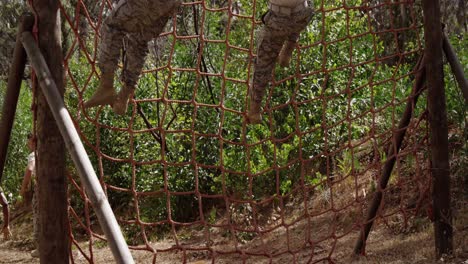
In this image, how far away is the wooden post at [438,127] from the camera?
11.3ft

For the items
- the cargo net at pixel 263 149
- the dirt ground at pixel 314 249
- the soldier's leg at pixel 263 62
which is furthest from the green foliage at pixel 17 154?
the soldier's leg at pixel 263 62

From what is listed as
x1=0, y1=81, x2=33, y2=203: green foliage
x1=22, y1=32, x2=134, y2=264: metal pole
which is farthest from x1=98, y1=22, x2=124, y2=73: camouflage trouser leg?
x1=0, y1=81, x2=33, y2=203: green foliage

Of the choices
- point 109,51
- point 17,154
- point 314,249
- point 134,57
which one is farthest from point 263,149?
point 17,154

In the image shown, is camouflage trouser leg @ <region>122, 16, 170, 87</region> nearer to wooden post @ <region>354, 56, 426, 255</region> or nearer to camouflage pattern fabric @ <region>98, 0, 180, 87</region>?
camouflage pattern fabric @ <region>98, 0, 180, 87</region>

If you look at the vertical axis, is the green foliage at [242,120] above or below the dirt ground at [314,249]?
above

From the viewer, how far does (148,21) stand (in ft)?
9.34

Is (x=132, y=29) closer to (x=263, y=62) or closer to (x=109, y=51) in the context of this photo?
(x=109, y=51)

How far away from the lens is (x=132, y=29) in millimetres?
2848

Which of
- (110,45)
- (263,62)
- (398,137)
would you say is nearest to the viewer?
(110,45)

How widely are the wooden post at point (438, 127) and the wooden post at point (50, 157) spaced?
1815mm

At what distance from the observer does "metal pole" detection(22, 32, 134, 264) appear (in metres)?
2.34

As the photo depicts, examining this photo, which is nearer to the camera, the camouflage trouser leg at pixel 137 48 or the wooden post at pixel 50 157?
the wooden post at pixel 50 157

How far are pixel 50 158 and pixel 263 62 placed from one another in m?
1.07

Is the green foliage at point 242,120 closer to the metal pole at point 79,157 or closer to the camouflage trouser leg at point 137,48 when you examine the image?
the camouflage trouser leg at point 137,48
